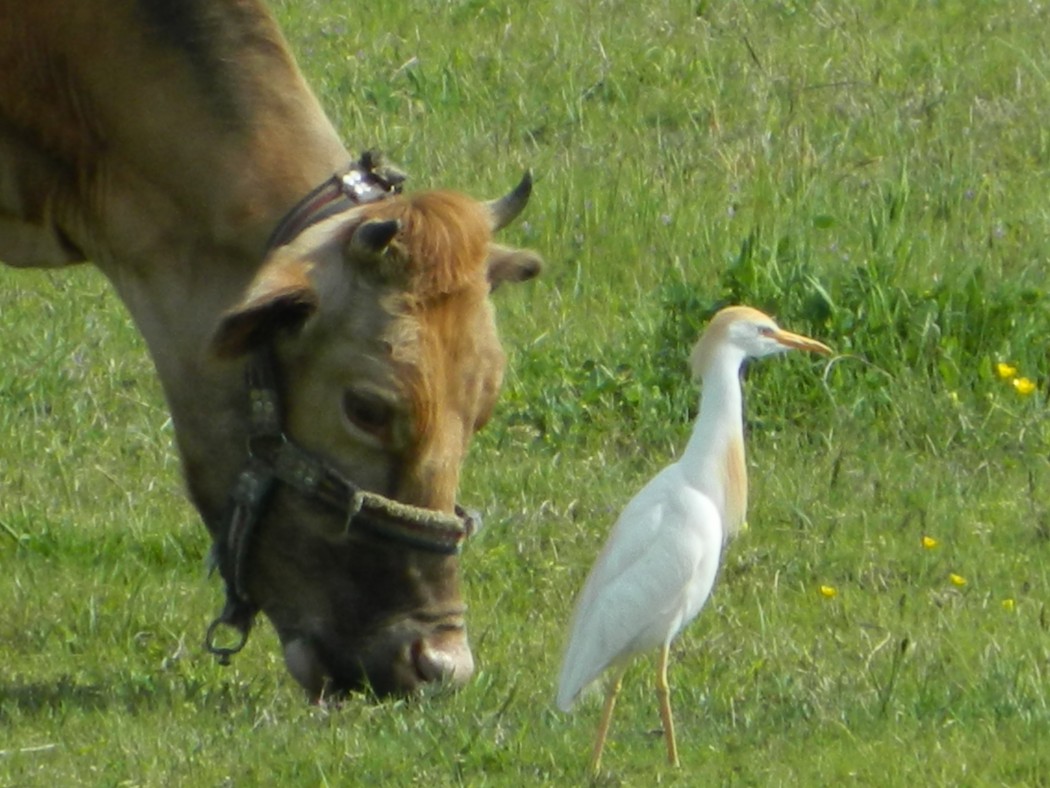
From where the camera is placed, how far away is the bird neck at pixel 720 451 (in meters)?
5.79

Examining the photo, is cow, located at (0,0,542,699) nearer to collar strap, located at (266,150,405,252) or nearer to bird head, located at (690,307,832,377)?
collar strap, located at (266,150,405,252)

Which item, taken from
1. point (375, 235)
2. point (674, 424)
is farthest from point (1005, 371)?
point (375, 235)

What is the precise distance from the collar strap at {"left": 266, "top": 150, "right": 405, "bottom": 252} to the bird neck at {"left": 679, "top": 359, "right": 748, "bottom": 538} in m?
0.89

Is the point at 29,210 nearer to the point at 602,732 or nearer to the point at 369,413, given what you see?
the point at 369,413

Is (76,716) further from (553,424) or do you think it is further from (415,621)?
(553,424)

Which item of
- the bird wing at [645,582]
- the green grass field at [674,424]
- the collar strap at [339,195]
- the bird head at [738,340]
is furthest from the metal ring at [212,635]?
the bird head at [738,340]

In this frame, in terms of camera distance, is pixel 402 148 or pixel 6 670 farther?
pixel 402 148

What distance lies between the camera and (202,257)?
580cm

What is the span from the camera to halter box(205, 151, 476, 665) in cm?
554

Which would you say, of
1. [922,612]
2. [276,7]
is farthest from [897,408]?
[276,7]

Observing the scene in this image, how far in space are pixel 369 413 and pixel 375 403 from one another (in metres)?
0.04

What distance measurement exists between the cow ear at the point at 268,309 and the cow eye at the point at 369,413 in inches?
8.1

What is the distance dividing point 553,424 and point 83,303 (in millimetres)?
2318

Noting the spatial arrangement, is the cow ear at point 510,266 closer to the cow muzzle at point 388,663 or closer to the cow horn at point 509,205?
the cow horn at point 509,205
